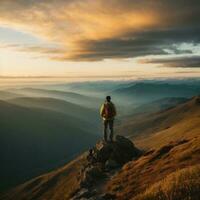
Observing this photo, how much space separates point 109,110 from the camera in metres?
40.8

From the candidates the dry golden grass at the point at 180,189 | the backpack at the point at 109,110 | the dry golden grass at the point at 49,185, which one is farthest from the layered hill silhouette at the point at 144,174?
the dry golden grass at the point at 49,185

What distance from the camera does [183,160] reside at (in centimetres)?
2948

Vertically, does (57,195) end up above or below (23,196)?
above

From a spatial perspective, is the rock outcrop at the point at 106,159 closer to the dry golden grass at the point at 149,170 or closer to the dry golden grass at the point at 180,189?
the dry golden grass at the point at 149,170

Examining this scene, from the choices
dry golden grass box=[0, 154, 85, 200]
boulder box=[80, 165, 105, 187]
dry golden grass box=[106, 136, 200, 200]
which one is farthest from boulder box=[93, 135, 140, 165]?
dry golden grass box=[0, 154, 85, 200]

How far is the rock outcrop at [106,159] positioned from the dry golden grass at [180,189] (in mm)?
17925

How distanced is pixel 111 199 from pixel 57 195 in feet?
377

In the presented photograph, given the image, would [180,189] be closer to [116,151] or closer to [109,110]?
[109,110]

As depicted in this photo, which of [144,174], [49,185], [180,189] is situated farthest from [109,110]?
[49,185]

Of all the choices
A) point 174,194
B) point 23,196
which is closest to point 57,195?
point 23,196

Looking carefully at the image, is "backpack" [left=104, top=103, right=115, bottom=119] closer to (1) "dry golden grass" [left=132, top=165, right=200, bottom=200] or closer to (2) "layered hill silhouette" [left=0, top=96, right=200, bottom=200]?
(2) "layered hill silhouette" [left=0, top=96, right=200, bottom=200]

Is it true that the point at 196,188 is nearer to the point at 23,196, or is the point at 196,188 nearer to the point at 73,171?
the point at 73,171

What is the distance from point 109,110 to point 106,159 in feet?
23.5

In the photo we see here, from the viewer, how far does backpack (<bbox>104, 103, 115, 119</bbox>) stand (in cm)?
4048
